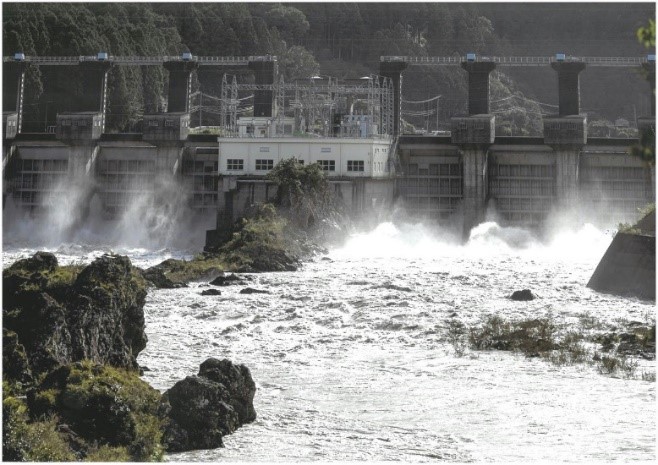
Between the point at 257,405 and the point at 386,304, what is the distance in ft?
42.6

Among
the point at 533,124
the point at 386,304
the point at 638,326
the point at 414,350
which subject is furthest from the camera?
the point at 533,124

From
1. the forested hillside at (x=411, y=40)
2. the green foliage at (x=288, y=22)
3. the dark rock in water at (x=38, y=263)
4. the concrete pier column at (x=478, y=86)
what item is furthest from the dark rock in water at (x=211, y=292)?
the green foliage at (x=288, y=22)

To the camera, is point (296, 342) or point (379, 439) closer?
point (379, 439)

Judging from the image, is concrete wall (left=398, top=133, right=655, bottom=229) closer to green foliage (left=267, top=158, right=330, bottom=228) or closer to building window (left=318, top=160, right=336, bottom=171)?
building window (left=318, top=160, right=336, bottom=171)

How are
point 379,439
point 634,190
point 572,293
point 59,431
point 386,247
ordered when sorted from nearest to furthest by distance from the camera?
point 59,431 < point 379,439 < point 572,293 < point 386,247 < point 634,190

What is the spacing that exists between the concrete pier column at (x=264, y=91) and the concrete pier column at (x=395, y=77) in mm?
5982

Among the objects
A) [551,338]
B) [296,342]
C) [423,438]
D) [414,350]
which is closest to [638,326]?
[551,338]

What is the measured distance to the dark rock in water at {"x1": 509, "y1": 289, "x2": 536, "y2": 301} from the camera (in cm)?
3250

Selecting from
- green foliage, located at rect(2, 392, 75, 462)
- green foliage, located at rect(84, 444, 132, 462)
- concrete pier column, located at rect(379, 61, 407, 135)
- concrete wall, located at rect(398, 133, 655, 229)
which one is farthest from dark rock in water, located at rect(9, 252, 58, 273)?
concrete pier column, located at rect(379, 61, 407, 135)

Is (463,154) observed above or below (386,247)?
above

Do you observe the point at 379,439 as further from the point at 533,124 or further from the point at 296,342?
the point at 533,124

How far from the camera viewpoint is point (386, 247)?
4869cm

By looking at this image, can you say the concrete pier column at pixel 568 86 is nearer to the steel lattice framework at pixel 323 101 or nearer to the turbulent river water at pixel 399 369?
the steel lattice framework at pixel 323 101

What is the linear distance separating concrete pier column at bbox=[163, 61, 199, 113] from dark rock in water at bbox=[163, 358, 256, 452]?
137 ft
